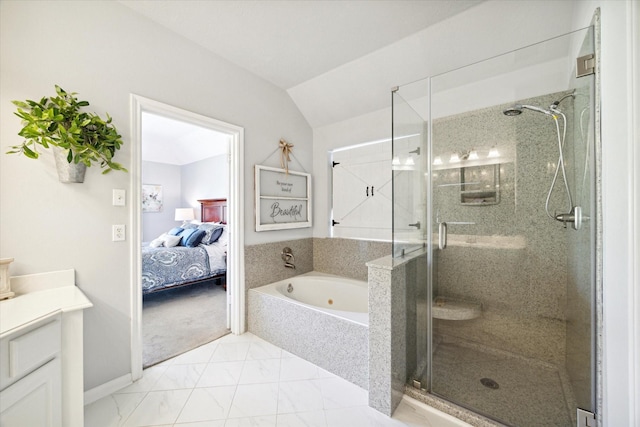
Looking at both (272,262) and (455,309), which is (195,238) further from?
(455,309)

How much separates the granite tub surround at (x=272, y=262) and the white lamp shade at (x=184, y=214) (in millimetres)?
3661

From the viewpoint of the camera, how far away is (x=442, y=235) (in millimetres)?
2152

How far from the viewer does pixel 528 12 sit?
5.57 ft

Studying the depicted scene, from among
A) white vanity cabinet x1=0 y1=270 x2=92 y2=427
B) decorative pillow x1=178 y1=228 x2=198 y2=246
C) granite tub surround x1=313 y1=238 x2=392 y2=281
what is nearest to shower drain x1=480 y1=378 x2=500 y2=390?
granite tub surround x1=313 y1=238 x2=392 y2=281

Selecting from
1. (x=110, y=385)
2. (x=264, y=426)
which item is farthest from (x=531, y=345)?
(x=110, y=385)

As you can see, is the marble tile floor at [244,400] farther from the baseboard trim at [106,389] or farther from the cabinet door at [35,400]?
the cabinet door at [35,400]

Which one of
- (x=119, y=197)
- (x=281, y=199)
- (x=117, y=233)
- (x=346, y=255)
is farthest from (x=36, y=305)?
(x=346, y=255)

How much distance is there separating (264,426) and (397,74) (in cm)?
292

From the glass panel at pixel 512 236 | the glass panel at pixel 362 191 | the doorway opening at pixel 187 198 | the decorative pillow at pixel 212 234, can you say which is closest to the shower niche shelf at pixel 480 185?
the glass panel at pixel 512 236

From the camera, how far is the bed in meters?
3.22

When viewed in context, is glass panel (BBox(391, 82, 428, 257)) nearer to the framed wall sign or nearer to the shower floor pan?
the shower floor pan

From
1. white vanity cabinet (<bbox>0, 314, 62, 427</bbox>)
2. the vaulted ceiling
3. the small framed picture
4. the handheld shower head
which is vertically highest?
the vaulted ceiling

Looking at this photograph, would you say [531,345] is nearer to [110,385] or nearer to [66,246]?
[110,385]

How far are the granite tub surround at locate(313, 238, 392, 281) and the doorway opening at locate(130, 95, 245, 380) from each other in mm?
1111
